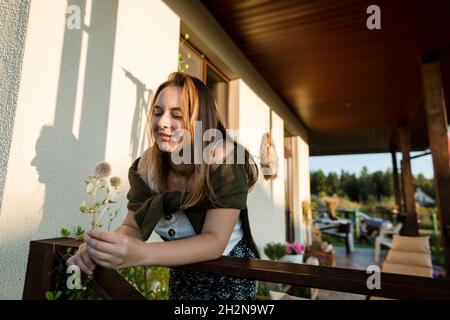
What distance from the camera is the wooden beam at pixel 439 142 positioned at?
2719 millimetres

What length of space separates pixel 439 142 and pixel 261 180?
2.01m

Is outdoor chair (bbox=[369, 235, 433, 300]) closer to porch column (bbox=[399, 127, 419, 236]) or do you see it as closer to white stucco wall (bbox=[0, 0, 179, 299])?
porch column (bbox=[399, 127, 419, 236])

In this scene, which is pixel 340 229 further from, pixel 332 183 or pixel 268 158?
pixel 268 158

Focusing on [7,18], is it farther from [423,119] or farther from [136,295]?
[423,119]

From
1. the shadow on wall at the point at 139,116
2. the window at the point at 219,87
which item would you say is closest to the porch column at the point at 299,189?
the window at the point at 219,87

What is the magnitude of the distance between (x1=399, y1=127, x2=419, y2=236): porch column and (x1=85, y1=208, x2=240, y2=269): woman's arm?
5.49m

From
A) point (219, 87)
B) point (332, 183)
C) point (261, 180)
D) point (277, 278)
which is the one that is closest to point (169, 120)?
point (277, 278)

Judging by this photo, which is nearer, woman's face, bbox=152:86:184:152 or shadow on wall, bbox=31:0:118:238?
woman's face, bbox=152:86:184:152

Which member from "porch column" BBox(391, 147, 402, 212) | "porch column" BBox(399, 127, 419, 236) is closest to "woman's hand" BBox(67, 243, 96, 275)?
"porch column" BBox(399, 127, 419, 236)

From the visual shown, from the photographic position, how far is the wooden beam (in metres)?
2.72

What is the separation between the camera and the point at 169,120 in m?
0.87

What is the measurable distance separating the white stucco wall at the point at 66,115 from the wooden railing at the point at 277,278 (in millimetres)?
263

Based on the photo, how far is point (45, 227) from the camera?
1.11m

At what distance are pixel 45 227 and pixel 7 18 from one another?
2.78 ft
